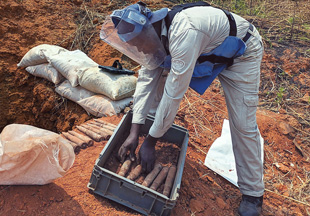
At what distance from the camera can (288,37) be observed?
17.5ft

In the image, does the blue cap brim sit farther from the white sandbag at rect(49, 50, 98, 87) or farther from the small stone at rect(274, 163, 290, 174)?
the small stone at rect(274, 163, 290, 174)

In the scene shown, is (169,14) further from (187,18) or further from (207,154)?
(207,154)

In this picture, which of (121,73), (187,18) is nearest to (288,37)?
(121,73)

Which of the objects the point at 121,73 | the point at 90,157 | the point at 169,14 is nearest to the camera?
the point at 169,14

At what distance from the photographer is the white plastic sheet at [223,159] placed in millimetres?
2889

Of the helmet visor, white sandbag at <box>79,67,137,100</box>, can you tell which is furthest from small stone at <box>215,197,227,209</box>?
white sandbag at <box>79,67,137,100</box>

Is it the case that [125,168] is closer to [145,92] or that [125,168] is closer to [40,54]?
[145,92]

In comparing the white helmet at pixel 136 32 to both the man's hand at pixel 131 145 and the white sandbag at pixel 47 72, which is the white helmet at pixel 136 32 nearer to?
the man's hand at pixel 131 145

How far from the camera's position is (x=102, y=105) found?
12.1 feet

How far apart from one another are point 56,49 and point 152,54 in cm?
279

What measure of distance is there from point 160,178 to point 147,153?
0.83ft

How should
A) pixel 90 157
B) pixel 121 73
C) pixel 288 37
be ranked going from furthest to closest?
pixel 288 37 < pixel 121 73 < pixel 90 157

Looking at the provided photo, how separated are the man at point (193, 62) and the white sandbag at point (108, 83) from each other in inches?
47.8

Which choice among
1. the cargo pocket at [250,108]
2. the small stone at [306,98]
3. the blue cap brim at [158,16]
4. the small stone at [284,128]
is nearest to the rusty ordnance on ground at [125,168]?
the cargo pocket at [250,108]
